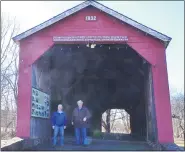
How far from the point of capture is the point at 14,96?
2638cm

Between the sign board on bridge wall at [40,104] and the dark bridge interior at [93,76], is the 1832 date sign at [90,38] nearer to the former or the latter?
the dark bridge interior at [93,76]

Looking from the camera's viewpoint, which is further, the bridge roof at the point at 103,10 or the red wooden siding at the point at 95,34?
the bridge roof at the point at 103,10

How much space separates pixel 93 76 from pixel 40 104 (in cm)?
566

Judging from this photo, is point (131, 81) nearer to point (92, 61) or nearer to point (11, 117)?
point (92, 61)

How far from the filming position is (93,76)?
15.0 m

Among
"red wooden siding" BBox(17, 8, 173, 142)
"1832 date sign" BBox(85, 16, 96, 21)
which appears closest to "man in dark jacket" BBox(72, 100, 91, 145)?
"red wooden siding" BBox(17, 8, 173, 142)

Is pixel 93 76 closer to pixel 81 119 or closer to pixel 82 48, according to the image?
pixel 82 48

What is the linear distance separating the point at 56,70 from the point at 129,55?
374cm

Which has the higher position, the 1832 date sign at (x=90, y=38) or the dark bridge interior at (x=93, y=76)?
the 1832 date sign at (x=90, y=38)

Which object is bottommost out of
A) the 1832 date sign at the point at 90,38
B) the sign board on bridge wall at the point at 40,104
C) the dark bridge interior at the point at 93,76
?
the sign board on bridge wall at the point at 40,104

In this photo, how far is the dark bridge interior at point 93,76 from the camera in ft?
37.0

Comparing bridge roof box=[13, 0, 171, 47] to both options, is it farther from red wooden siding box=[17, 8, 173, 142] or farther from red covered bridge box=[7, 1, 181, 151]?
red wooden siding box=[17, 8, 173, 142]

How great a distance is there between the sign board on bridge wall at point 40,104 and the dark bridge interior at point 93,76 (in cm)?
34

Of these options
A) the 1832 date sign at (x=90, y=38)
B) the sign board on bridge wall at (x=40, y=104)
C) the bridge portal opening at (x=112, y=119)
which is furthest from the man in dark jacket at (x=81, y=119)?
the bridge portal opening at (x=112, y=119)
